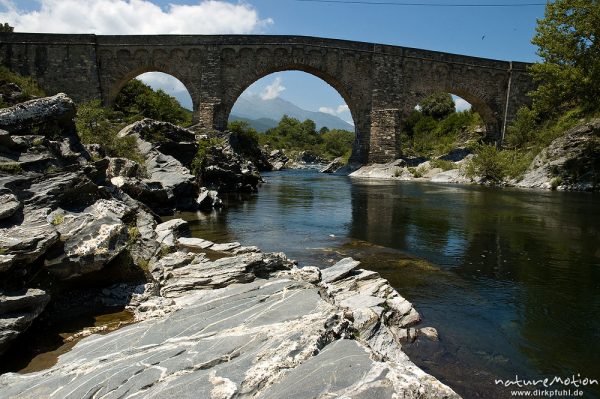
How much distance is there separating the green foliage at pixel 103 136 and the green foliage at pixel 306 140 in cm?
6396

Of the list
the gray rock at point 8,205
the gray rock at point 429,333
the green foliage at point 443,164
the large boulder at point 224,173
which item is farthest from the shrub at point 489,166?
the gray rock at point 8,205

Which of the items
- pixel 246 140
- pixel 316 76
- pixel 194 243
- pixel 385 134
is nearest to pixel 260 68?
pixel 316 76

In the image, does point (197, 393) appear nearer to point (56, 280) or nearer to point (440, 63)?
point (56, 280)

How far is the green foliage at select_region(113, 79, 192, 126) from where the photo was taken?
3638 centimetres

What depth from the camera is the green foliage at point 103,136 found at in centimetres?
1570

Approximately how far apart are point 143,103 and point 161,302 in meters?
34.1

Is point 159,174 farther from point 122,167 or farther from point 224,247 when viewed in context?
point 224,247

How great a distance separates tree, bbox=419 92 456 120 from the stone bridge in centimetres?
1985

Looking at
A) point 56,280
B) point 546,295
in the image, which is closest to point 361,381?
point 56,280

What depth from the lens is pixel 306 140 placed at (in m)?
95.9

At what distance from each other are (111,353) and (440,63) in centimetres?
3737

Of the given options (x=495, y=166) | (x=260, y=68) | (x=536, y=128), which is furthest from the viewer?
(x=536, y=128)

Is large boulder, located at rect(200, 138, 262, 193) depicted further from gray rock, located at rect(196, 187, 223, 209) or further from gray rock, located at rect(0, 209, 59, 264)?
gray rock, located at rect(0, 209, 59, 264)

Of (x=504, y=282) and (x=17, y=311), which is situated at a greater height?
(x=17, y=311)
